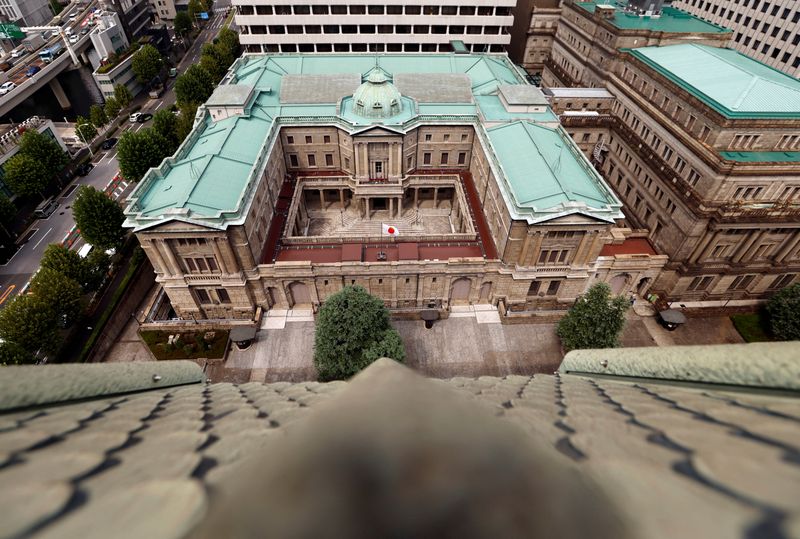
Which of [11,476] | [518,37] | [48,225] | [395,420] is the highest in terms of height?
[395,420]

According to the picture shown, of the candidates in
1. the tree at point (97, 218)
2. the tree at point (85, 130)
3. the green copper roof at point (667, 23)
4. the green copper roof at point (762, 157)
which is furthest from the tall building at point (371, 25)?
the green copper roof at point (762, 157)

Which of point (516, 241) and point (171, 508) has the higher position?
point (171, 508)

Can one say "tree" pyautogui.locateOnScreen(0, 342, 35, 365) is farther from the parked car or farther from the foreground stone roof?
the parked car

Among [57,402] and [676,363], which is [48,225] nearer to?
[57,402]

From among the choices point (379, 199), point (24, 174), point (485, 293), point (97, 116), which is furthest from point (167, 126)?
point (485, 293)

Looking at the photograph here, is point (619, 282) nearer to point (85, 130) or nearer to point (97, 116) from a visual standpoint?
point (85, 130)

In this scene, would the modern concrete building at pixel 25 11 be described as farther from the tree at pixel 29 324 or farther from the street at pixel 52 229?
the tree at pixel 29 324

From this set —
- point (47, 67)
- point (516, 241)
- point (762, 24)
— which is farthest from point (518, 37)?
point (47, 67)

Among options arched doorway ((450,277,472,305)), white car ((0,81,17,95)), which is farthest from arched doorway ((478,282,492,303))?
white car ((0,81,17,95))
